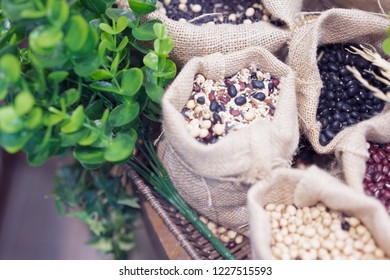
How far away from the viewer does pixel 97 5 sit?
993mm

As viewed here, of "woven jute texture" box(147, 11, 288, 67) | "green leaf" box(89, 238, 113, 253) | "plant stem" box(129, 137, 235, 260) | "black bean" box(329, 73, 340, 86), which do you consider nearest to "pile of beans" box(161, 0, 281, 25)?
"woven jute texture" box(147, 11, 288, 67)

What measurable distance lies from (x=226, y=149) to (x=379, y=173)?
0.35 metres

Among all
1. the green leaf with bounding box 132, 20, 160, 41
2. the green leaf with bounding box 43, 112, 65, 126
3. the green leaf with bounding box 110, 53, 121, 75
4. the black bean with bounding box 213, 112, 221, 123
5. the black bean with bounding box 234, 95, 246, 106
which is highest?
Answer: the green leaf with bounding box 132, 20, 160, 41

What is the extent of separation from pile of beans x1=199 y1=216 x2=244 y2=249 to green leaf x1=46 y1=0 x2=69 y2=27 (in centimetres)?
58

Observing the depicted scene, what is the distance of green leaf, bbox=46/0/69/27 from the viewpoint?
769mm

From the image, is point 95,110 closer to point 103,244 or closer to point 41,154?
point 41,154

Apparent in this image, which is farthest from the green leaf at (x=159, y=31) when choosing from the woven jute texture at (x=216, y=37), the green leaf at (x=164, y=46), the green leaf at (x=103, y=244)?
the green leaf at (x=103, y=244)

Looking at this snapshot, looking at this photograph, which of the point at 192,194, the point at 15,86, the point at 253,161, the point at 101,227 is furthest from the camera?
the point at 101,227

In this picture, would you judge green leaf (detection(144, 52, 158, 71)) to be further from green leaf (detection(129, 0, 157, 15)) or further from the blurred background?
the blurred background

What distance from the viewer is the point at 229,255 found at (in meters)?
1.11

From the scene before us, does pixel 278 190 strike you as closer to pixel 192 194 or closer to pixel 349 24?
pixel 192 194

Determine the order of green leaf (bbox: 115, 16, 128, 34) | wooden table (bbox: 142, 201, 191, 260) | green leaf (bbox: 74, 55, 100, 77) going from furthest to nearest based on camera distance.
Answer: wooden table (bbox: 142, 201, 191, 260) → green leaf (bbox: 115, 16, 128, 34) → green leaf (bbox: 74, 55, 100, 77)
